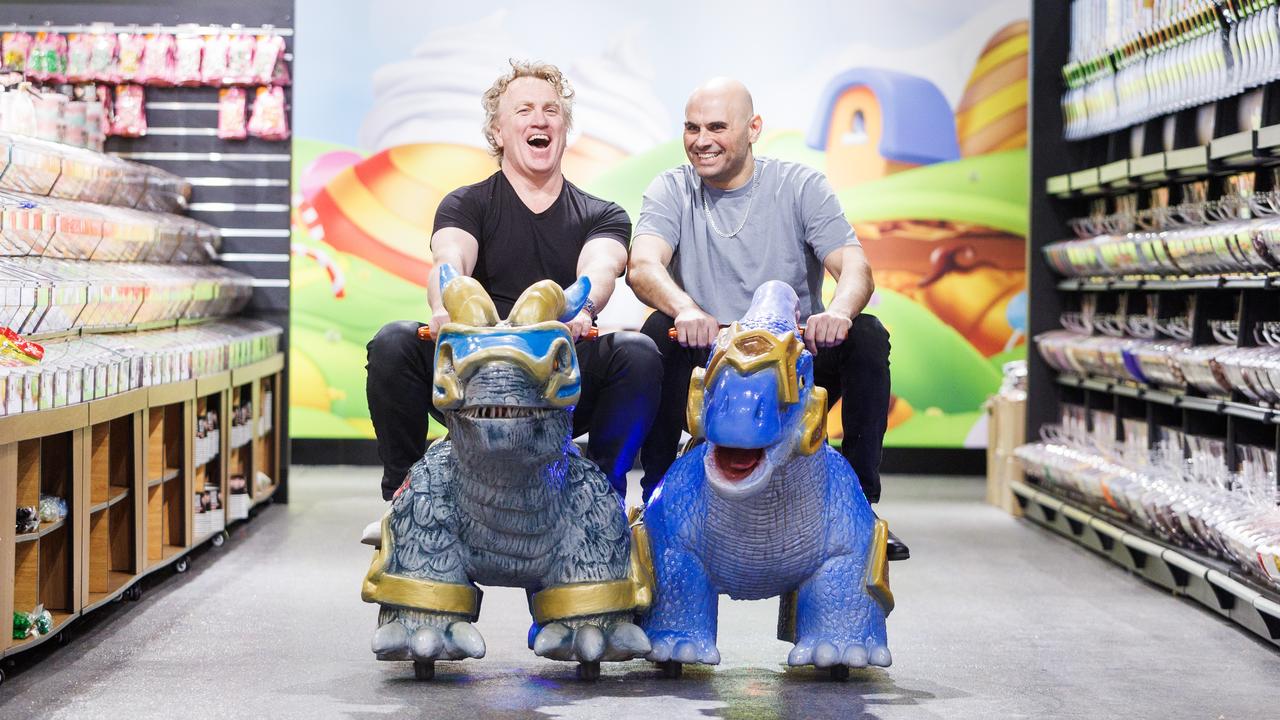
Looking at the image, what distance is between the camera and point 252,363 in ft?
21.2

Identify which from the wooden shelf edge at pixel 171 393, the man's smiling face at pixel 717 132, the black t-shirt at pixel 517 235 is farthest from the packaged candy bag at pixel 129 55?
the man's smiling face at pixel 717 132

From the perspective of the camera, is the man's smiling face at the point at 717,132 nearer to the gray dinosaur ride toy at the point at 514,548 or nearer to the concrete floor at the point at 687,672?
the gray dinosaur ride toy at the point at 514,548

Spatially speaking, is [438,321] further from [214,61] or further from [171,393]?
[214,61]

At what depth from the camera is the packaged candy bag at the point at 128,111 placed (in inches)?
273

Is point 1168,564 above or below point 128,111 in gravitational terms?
below

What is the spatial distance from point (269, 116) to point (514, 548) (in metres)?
4.25

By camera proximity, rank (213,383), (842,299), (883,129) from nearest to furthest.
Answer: (842,299) → (213,383) → (883,129)

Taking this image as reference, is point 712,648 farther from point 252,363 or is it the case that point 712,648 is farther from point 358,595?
point 252,363

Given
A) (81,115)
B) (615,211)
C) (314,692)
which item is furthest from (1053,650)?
(81,115)

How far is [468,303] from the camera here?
10.0 ft

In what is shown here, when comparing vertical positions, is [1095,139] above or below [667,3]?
below

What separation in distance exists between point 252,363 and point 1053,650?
3768 millimetres

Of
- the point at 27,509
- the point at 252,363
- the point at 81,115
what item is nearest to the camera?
the point at 27,509

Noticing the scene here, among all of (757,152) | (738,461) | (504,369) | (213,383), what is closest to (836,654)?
(738,461)
